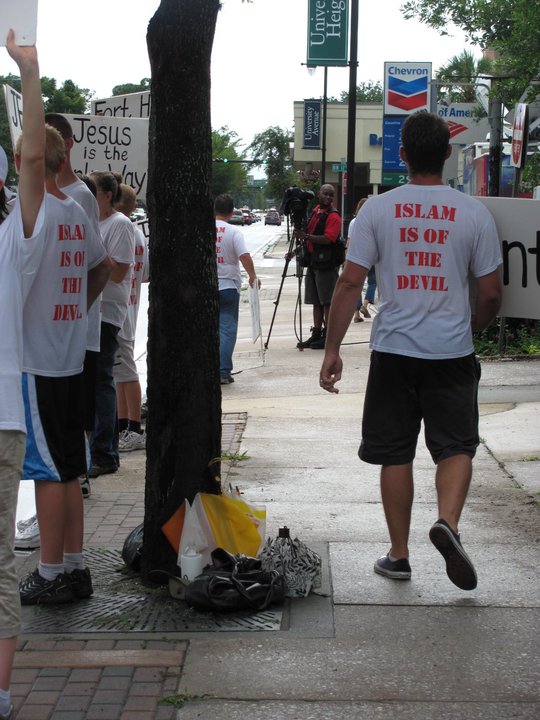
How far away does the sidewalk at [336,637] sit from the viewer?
3508 millimetres

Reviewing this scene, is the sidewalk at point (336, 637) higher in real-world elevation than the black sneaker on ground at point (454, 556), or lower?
lower

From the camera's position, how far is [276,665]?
3795 mm

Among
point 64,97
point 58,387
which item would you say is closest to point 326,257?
point 58,387

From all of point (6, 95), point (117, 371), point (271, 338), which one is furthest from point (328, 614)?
point (271, 338)

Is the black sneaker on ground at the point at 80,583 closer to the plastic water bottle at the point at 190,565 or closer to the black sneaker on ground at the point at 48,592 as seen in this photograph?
the black sneaker on ground at the point at 48,592

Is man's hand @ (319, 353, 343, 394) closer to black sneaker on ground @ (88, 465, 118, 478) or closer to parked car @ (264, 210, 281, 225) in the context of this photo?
black sneaker on ground @ (88, 465, 118, 478)

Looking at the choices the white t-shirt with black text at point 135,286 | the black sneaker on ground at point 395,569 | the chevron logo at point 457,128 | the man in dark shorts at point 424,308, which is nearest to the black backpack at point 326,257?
the chevron logo at point 457,128

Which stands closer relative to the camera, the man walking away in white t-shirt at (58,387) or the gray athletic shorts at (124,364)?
the man walking away in white t-shirt at (58,387)

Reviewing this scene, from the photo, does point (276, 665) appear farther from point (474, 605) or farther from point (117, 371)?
point (117, 371)

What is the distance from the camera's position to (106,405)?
22.3 feet

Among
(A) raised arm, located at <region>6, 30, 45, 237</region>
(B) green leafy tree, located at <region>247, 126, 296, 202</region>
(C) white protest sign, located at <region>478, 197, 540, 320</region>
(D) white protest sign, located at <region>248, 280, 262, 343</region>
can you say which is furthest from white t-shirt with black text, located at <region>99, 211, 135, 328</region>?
(B) green leafy tree, located at <region>247, 126, 296, 202</region>

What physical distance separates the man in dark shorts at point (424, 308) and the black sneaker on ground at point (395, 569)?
0.26m

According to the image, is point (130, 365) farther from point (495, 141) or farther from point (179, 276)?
point (495, 141)

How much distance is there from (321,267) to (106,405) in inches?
258
